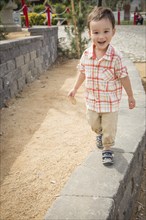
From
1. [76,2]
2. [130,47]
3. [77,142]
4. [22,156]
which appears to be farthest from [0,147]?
[130,47]

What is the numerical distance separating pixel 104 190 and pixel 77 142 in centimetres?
138

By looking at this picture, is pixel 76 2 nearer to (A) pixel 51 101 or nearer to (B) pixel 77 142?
(A) pixel 51 101

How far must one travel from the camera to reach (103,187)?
1.88m

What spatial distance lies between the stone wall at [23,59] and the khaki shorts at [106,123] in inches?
97.1

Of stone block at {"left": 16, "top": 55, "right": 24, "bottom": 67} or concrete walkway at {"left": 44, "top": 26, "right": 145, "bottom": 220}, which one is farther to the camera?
stone block at {"left": 16, "top": 55, "right": 24, "bottom": 67}

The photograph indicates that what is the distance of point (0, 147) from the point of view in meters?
3.32

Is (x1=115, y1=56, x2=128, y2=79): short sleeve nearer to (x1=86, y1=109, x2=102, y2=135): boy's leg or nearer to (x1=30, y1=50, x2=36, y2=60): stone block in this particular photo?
(x1=86, y1=109, x2=102, y2=135): boy's leg

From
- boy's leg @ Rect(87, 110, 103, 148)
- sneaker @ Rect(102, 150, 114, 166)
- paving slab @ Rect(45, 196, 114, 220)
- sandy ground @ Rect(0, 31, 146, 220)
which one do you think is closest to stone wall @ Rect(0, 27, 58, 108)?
sandy ground @ Rect(0, 31, 146, 220)

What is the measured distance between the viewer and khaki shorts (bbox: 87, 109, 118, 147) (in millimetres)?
2293

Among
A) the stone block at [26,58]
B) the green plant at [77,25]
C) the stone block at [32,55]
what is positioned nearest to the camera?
the stone block at [26,58]

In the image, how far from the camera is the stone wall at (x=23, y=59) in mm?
4572

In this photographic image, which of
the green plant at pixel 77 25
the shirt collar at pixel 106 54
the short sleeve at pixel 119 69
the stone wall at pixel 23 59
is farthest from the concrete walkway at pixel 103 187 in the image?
the green plant at pixel 77 25

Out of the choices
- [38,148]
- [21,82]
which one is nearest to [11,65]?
[21,82]

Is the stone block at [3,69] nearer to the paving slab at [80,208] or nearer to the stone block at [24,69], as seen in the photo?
the stone block at [24,69]
